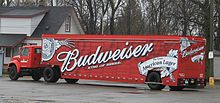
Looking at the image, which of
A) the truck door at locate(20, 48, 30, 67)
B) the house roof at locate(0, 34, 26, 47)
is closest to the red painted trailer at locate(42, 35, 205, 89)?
the truck door at locate(20, 48, 30, 67)

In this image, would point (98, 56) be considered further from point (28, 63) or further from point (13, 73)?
point (13, 73)

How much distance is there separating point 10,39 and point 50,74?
21.2 metres

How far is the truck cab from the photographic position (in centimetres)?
3259

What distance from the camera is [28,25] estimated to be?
168 ft

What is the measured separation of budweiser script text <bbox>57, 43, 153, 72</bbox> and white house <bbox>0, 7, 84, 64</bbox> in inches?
795

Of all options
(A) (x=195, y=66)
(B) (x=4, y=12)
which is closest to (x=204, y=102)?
(A) (x=195, y=66)

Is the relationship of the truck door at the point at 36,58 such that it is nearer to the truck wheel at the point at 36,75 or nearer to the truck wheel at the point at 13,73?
the truck wheel at the point at 36,75

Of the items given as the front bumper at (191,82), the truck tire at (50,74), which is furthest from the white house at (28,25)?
the front bumper at (191,82)

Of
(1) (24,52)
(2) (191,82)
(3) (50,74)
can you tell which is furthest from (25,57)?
(2) (191,82)

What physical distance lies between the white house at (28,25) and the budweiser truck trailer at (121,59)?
60.0ft

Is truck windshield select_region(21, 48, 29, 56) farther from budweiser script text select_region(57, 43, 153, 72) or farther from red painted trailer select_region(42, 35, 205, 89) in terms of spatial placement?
budweiser script text select_region(57, 43, 153, 72)

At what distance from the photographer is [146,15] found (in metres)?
70.0

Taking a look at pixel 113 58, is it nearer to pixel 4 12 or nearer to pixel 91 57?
pixel 91 57

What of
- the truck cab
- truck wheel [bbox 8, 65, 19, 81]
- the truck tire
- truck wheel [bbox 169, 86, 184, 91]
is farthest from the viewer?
truck wheel [bbox 8, 65, 19, 81]
